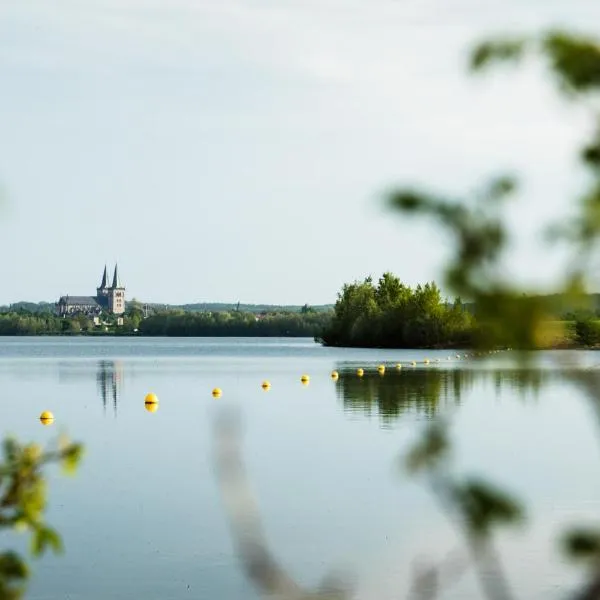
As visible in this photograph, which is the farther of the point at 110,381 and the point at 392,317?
the point at 392,317

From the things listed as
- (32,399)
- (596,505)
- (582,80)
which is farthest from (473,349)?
(32,399)

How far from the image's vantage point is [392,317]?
105m

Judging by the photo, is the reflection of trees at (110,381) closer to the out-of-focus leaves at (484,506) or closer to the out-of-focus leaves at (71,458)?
the out-of-focus leaves at (71,458)

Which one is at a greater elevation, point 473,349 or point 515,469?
point 473,349

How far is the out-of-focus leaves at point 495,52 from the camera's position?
6.50ft

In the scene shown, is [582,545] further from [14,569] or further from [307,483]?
[307,483]

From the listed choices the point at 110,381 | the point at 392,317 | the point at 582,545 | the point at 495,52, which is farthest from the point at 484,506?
the point at 392,317

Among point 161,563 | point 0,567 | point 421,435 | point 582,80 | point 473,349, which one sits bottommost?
point 161,563

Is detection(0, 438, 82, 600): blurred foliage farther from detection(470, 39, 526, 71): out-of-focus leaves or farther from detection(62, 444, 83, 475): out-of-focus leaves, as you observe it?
detection(470, 39, 526, 71): out-of-focus leaves

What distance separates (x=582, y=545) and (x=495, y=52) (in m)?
0.90

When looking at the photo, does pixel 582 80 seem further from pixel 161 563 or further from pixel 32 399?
pixel 32 399

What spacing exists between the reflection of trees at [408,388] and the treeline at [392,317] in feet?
139

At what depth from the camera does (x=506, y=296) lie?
2010mm

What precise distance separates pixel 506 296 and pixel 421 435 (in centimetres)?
29
